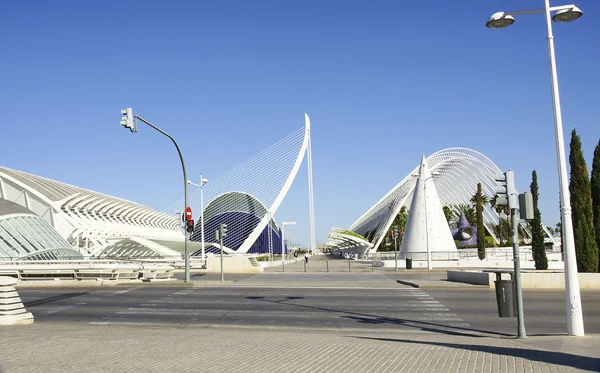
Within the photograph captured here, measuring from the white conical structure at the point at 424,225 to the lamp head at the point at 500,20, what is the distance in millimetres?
38841

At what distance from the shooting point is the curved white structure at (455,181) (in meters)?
95.5

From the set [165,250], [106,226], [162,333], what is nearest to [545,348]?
[162,333]

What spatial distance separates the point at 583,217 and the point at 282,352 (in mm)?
20427

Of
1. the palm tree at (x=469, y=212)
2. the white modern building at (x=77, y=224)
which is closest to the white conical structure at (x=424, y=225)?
the white modern building at (x=77, y=224)

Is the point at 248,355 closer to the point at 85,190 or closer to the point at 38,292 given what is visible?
the point at 38,292

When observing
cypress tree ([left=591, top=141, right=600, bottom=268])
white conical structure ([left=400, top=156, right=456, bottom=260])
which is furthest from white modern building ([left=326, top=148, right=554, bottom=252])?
cypress tree ([left=591, top=141, right=600, bottom=268])

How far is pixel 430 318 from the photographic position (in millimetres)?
14977

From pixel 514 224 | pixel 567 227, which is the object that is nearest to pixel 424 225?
pixel 514 224

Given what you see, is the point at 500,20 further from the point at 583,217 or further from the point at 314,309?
the point at 583,217

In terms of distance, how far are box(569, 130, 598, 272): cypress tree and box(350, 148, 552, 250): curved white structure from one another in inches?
2340

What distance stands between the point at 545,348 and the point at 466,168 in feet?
307

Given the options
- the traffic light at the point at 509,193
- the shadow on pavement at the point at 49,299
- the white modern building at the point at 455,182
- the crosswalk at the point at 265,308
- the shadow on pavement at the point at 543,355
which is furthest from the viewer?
the white modern building at the point at 455,182

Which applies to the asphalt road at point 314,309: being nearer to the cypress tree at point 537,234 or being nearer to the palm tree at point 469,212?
the cypress tree at point 537,234

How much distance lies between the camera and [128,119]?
936 inches
